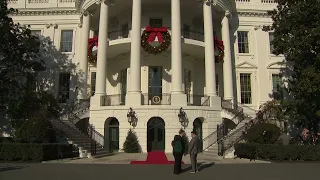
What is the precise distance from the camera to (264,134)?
1783 cm

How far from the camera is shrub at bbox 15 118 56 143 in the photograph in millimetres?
17266

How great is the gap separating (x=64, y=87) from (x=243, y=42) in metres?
18.3

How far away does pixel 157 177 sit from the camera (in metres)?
10.4

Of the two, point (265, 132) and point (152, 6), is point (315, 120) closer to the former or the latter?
point (265, 132)

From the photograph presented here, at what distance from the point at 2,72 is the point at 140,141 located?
11.6 m

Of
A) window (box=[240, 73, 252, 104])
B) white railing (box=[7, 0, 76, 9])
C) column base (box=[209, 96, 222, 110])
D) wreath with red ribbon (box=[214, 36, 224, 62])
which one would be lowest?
column base (box=[209, 96, 222, 110])

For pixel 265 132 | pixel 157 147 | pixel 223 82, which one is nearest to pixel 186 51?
pixel 223 82

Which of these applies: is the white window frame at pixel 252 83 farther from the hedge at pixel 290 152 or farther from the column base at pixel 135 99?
the hedge at pixel 290 152

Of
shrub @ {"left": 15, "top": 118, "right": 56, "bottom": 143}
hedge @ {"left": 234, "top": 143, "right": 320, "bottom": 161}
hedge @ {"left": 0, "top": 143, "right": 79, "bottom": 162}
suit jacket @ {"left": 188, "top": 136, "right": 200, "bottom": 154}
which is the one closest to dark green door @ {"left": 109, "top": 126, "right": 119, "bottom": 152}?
shrub @ {"left": 15, "top": 118, "right": 56, "bottom": 143}

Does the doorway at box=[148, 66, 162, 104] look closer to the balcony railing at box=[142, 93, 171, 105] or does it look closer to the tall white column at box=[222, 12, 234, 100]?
the balcony railing at box=[142, 93, 171, 105]

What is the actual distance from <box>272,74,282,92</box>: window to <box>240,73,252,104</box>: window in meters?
2.41

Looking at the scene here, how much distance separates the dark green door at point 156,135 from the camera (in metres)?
21.8

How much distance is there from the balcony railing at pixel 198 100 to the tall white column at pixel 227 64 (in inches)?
116

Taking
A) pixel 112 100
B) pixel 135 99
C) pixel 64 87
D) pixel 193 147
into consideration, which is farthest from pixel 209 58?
pixel 64 87
